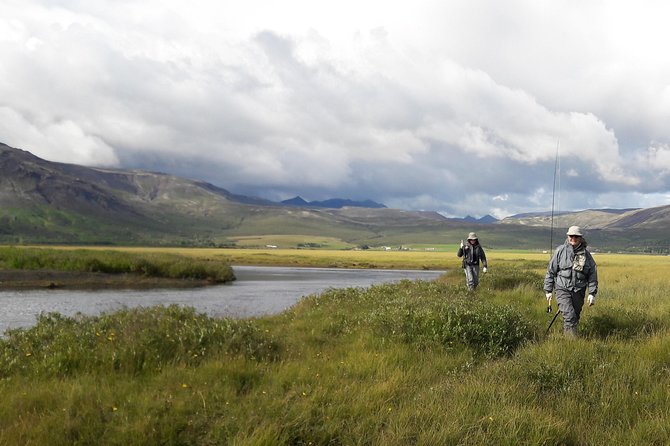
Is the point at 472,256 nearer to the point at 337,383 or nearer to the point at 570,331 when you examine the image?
the point at 570,331

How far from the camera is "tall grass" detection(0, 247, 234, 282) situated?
1847 inches

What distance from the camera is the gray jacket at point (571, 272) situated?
11.1 meters

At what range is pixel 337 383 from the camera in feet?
24.5

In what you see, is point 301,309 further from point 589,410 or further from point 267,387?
point 589,410

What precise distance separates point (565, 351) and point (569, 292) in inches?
113

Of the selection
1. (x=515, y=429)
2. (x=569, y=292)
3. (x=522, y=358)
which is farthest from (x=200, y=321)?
(x=569, y=292)

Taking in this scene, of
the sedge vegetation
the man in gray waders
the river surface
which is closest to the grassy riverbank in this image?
the river surface

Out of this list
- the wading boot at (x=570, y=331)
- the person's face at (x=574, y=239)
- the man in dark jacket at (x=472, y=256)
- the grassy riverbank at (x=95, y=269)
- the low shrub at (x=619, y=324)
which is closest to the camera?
the wading boot at (x=570, y=331)

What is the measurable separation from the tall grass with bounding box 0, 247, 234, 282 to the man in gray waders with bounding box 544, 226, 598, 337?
42552 millimetres

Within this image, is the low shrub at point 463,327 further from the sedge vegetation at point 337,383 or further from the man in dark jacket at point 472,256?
the man in dark jacket at point 472,256

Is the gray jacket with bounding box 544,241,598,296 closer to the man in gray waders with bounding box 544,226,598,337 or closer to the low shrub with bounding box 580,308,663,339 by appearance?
the man in gray waders with bounding box 544,226,598,337

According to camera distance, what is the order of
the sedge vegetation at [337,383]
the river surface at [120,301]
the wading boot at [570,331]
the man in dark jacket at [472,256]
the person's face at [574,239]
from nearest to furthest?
the sedge vegetation at [337,383], the wading boot at [570,331], the person's face at [574,239], the man in dark jacket at [472,256], the river surface at [120,301]

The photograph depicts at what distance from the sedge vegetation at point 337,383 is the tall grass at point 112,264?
38.9m

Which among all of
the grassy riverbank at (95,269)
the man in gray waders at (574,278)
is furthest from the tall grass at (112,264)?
the man in gray waders at (574,278)
